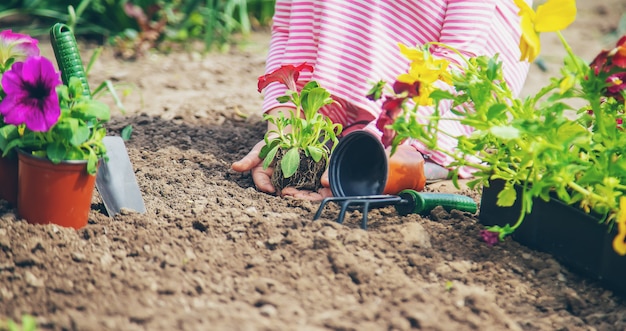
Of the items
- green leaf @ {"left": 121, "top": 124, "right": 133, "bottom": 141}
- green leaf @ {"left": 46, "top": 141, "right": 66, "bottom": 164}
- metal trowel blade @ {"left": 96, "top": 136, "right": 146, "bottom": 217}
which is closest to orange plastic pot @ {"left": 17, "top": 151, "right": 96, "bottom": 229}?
green leaf @ {"left": 46, "top": 141, "right": 66, "bottom": 164}

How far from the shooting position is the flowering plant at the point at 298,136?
1999 millimetres

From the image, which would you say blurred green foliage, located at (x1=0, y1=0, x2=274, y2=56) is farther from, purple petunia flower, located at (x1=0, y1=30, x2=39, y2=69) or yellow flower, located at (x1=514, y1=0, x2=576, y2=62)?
yellow flower, located at (x1=514, y1=0, x2=576, y2=62)

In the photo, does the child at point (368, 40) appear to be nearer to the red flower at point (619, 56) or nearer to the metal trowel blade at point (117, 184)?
the metal trowel blade at point (117, 184)

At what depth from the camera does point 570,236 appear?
165 centimetres

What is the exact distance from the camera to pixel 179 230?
5.65ft

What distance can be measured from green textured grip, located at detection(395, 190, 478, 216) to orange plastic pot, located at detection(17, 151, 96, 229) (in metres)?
0.82

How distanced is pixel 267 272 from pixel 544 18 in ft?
2.67

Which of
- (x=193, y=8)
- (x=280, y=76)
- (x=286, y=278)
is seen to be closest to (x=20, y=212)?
(x=286, y=278)

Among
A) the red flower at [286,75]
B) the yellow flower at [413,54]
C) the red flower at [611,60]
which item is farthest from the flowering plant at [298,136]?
the red flower at [611,60]

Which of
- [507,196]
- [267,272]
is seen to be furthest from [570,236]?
[267,272]

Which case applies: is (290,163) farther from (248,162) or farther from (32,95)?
(32,95)

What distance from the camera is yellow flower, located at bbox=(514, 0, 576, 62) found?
4.98 feet

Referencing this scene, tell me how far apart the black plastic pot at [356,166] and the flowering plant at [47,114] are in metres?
0.67

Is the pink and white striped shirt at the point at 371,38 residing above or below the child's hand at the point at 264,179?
above
